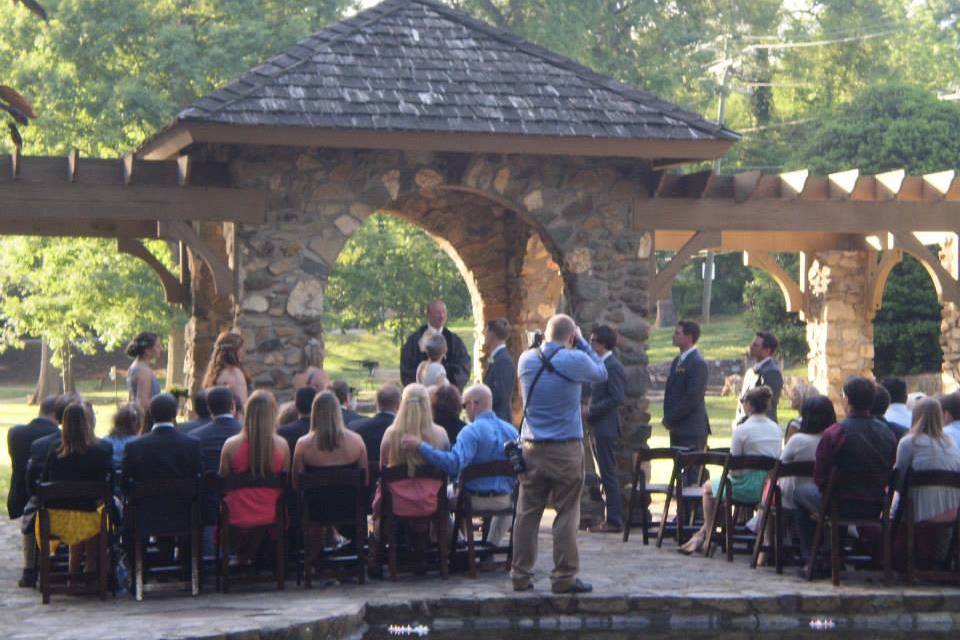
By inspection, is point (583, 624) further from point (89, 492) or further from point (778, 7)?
point (778, 7)

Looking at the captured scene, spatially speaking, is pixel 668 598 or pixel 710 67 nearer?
pixel 668 598

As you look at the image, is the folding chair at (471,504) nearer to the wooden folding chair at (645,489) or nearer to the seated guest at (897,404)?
the wooden folding chair at (645,489)

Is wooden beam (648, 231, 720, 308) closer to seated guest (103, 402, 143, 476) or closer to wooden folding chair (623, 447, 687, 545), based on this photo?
wooden folding chair (623, 447, 687, 545)

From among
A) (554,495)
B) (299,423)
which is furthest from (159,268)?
(554,495)

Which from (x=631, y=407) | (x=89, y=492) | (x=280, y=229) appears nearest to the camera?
(x=89, y=492)

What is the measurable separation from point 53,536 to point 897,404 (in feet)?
18.7

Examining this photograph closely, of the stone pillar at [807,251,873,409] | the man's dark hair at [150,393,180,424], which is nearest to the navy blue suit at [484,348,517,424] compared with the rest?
the man's dark hair at [150,393,180,424]

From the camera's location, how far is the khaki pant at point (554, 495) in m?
9.23

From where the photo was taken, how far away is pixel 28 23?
2631 centimetres

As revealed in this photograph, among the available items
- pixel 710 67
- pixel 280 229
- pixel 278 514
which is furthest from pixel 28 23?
pixel 710 67

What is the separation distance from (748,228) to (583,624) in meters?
6.20

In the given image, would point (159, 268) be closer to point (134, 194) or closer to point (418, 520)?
point (134, 194)

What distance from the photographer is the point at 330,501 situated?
9.39 metres

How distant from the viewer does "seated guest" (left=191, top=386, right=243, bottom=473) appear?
9.66 m
